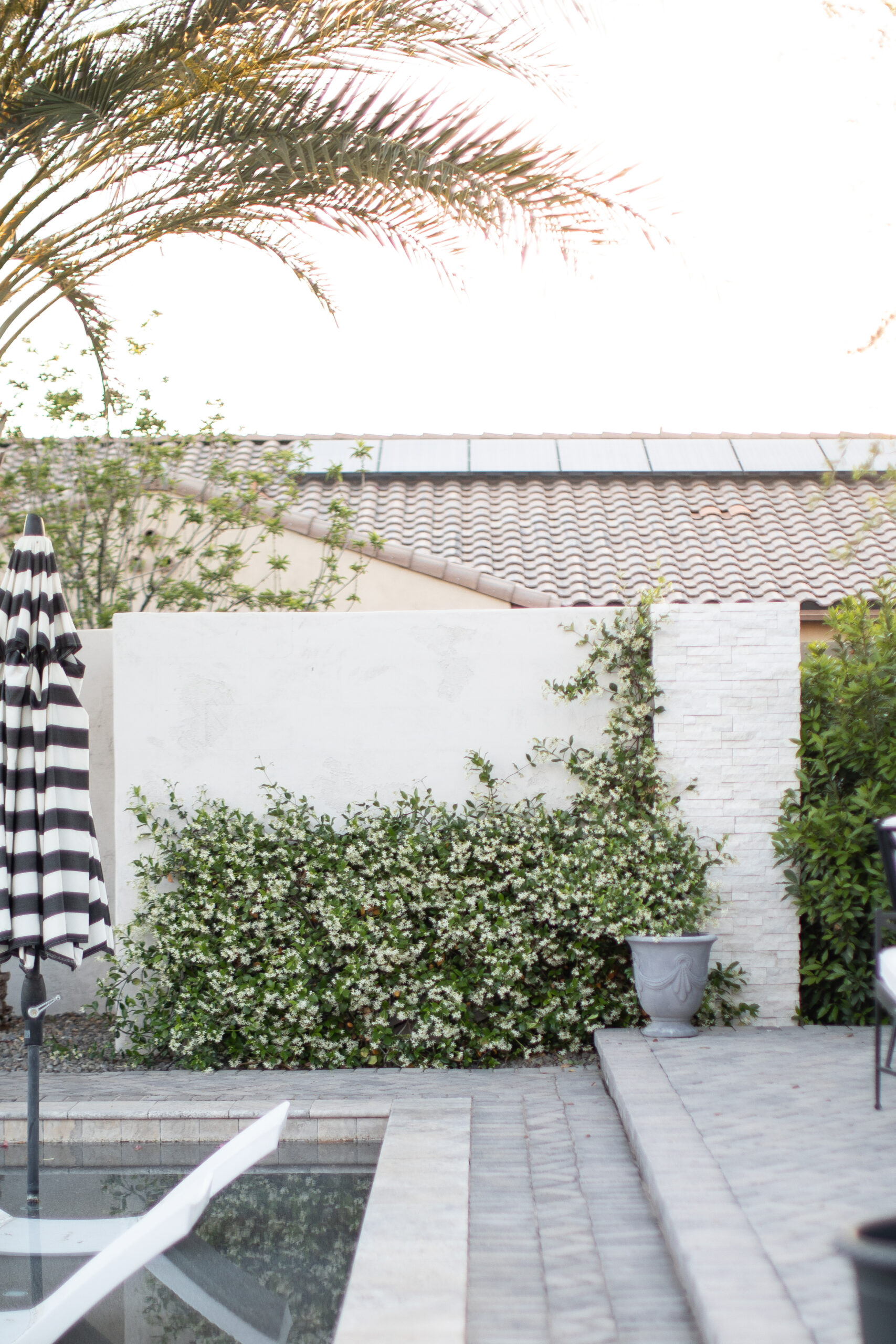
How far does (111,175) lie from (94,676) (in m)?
3.17

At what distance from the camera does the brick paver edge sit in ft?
9.39

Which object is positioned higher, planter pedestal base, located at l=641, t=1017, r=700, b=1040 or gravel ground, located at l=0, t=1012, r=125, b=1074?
planter pedestal base, located at l=641, t=1017, r=700, b=1040

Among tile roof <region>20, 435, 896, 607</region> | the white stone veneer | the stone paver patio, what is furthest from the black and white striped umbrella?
tile roof <region>20, 435, 896, 607</region>

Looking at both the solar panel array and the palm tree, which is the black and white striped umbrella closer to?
the palm tree

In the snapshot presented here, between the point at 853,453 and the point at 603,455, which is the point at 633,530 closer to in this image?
the point at 603,455

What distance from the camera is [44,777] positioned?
534 centimetres

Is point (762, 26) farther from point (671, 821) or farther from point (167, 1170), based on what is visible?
point (167, 1170)

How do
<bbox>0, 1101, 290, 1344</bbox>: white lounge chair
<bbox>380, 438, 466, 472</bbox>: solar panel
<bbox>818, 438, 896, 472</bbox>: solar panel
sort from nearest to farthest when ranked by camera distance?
<bbox>0, 1101, 290, 1344</bbox>: white lounge chair
<bbox>818, 438, 896, 472</bbox>: solar panel
<bbox>380, 438, 466, 472</bbox>: solar panel

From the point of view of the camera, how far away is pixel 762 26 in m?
5.84

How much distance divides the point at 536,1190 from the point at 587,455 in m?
14.5

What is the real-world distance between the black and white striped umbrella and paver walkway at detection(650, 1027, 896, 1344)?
114 inches

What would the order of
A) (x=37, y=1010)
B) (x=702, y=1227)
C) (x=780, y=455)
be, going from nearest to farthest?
(x=702, y=1227) → (x=37, y=1010) → (x=780, y=455)

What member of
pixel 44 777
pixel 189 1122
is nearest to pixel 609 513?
pixel 44 777

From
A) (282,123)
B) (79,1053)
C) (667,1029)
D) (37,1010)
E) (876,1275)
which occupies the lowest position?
(79,1053)
